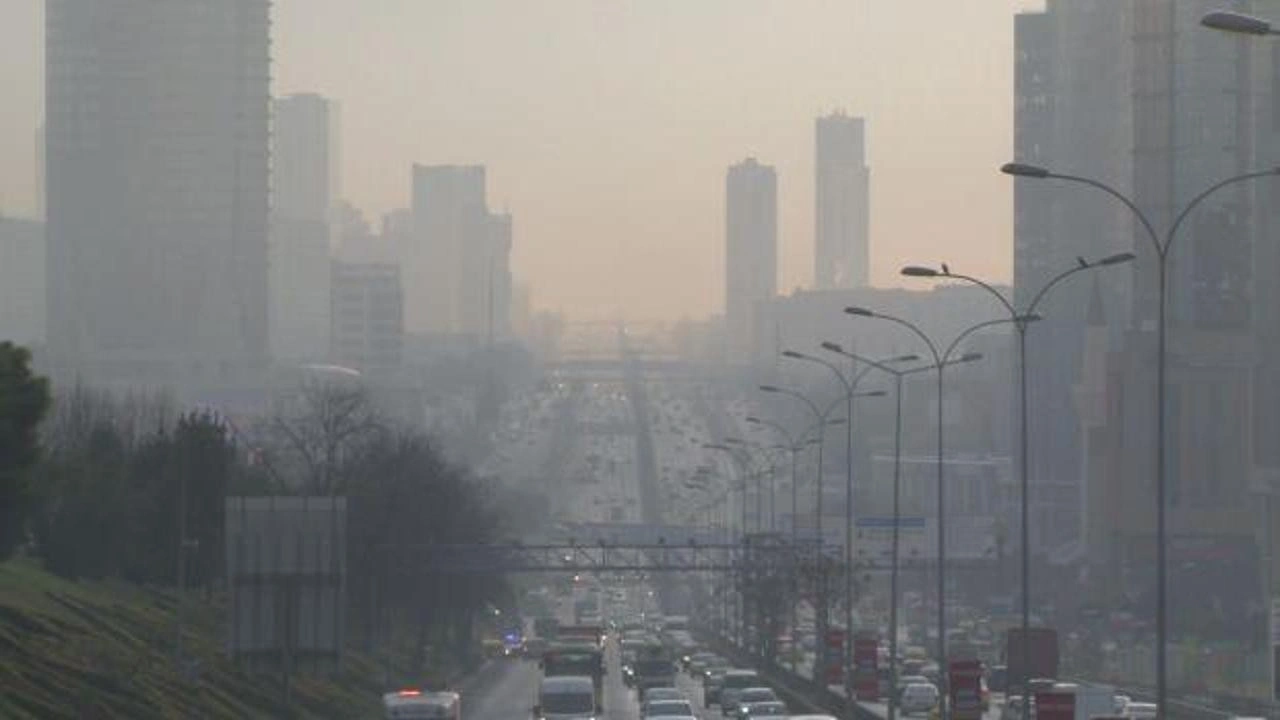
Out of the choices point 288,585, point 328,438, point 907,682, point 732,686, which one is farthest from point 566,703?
point 328,438

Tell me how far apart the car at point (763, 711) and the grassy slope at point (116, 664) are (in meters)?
6.35

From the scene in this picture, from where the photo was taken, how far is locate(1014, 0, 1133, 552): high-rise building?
137250 millimetres

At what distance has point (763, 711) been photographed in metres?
58.6

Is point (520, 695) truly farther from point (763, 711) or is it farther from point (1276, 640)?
point (1276, 640)

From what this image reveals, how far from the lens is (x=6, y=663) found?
1676 inches

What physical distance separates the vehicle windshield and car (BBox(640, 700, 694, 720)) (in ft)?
3.18

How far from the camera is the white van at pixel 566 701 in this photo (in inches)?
2240

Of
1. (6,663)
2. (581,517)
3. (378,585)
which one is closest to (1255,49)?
(378,585)

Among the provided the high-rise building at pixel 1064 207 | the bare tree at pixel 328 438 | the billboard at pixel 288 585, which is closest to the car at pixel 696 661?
the bare tree at pixel 328 438

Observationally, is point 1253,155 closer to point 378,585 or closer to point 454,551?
point 454,551

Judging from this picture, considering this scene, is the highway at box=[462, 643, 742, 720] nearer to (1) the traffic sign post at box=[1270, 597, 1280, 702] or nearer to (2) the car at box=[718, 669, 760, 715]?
(2) the car at box=[718, 669, 760, 715]

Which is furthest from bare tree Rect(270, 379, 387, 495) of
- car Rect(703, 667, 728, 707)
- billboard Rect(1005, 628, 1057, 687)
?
billboard Rect(1005, 628, 1057, 687)

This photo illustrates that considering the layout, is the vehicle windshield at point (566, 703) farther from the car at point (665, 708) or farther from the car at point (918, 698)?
the car at point (918, 698)

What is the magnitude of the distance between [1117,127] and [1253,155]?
93.7 feet
